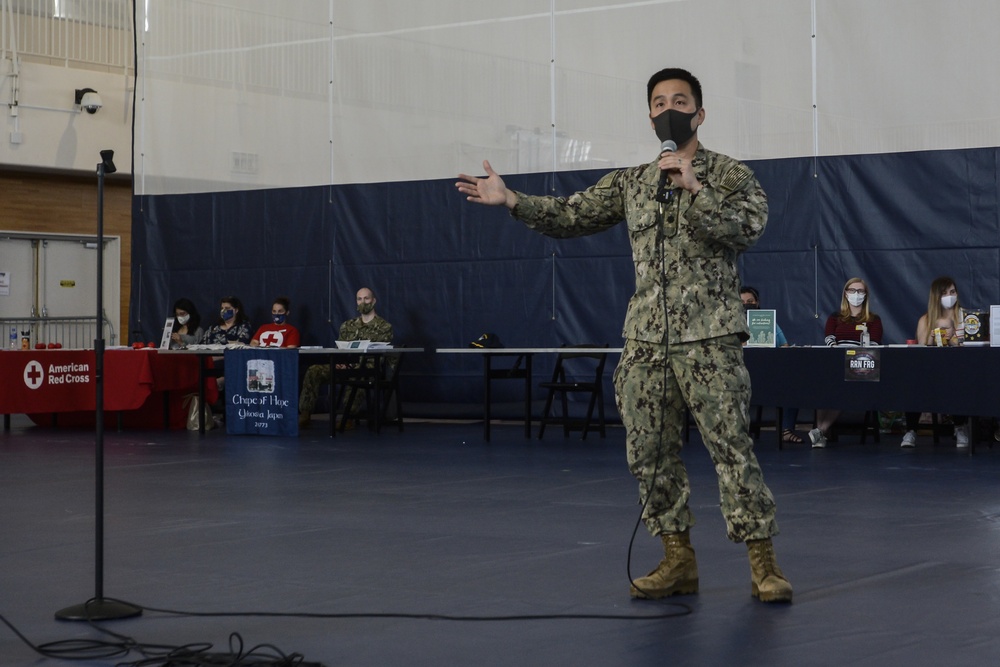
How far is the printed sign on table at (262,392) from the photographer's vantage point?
1077cm

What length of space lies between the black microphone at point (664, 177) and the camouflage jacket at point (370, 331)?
323 inches

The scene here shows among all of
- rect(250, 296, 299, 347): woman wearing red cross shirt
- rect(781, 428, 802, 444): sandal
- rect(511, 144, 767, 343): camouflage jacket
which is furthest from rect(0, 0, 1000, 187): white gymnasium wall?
rect(511, 144, 767, 343): camouflage jacket

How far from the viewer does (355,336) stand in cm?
1195

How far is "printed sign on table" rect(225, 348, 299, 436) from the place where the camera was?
10773 millimetres

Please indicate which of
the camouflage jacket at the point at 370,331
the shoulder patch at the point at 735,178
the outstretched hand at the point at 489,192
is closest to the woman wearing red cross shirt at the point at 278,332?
the camouflage jacket at the point at 370,331

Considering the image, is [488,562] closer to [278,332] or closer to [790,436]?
[790,436]

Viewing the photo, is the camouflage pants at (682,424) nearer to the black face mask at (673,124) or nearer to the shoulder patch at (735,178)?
the shoulder patch at (735,178)

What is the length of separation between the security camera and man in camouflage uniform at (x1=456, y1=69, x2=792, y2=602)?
43.8ft

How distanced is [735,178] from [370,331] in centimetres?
835

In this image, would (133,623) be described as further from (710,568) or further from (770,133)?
(770,133)

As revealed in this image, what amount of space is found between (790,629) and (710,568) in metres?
0.98

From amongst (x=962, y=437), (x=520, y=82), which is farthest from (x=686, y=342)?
(x=520, y=82)

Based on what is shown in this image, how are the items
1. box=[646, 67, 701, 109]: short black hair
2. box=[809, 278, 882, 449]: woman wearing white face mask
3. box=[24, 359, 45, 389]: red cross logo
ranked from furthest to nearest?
1. box=[24, 359, 45, 389]: red cross logo
2. box=[809, 278, 882, 449]: woman wearing white face mask
3. box=[646, 67, 701, 109]: short black hair

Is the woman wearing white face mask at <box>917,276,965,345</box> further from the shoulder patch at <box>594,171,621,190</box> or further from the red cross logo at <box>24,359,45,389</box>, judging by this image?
the red cross logo at <box>24,359,45,389</box>
